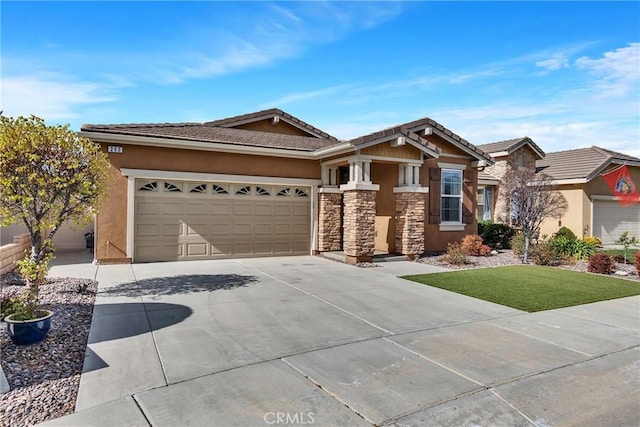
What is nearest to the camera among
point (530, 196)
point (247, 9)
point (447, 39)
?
point (247, 9)

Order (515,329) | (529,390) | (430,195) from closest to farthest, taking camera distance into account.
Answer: (529,390) → (515,329) → (430,195)

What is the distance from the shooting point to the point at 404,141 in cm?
1187

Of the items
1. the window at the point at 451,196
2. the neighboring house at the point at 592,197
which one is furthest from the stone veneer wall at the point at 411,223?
the neighboring house at the point at 592,197

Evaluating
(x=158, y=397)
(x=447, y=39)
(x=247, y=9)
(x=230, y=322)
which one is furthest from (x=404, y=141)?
(x=158, y=397)

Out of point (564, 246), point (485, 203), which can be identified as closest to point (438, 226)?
point (564, 246)

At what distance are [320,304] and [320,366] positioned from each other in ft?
8.87

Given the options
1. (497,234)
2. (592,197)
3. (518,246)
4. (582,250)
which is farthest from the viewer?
(592,197)

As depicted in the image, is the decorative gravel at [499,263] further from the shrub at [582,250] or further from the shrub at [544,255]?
the shrub at [582,250]

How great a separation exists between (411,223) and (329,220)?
2810mm

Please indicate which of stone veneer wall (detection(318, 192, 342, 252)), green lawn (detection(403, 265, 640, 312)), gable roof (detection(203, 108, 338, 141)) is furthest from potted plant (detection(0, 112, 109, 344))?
gable roof (detection(203, 108, 338, 141))

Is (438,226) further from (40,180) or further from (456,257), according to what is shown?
(40,180)

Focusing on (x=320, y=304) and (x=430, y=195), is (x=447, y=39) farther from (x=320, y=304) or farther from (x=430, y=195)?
(x=320, y=304)

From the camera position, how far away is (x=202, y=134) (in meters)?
12.4

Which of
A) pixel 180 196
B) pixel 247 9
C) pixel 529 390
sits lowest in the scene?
pixel 529 390
